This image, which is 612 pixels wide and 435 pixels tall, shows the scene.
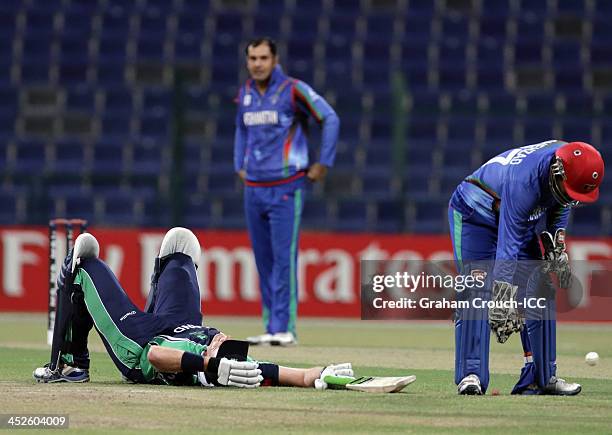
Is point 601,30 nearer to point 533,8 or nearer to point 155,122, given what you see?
point 533,8

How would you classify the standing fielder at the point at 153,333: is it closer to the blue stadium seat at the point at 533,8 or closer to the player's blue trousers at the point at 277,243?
the player's blue trousers at the point at 277,243

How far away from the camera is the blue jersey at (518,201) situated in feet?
23.2

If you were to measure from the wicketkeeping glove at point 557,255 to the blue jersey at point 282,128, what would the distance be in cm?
475

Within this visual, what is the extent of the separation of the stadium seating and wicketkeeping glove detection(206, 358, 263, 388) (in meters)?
9.11

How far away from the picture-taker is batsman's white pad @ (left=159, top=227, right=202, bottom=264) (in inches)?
314

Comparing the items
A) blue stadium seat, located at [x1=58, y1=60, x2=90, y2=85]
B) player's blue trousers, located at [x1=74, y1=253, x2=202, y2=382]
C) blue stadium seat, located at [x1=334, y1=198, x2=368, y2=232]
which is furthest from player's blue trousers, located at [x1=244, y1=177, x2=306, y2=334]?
blue stadium seat, located at [x1=58, y1=60, x2=90, y2=85]

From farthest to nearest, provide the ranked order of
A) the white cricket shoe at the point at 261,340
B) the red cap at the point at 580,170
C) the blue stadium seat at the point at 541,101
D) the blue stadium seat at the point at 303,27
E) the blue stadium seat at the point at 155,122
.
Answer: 1. the blue stadium seat at the point at 303,27
2. the blue stadium seat at the point at 541,101
3. the blue stadium seat at the point at 155,122
4. the white cricket shoe at the point at 261,340
5. the red cap at the point at 580,170

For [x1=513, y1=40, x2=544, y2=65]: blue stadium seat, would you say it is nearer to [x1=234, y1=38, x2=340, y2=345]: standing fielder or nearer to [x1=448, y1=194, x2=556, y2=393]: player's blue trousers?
[x1=234, y1=38, x2=340, y2=345]: standing fielder

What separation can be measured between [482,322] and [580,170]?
100 centimetres

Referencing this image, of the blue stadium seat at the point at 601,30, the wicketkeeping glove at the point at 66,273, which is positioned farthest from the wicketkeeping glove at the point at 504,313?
the blue stadium seat at the point at 601,30

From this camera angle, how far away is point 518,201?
7102mm

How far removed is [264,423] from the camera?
6.19 m

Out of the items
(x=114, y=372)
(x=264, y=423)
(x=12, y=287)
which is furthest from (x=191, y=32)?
(x=264, y=423)

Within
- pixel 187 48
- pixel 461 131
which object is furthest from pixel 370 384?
pixel 187 48
